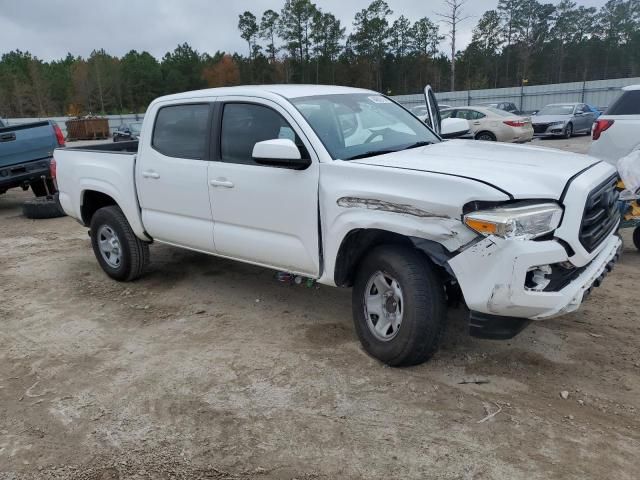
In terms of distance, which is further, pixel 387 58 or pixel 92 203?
pixel 387 58

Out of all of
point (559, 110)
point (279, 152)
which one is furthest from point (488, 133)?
point (279, 152)

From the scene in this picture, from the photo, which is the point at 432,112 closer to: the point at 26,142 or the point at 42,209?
the point at 42,209

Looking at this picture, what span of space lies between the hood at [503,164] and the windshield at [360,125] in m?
0.20

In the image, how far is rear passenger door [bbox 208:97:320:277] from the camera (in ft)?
12.7

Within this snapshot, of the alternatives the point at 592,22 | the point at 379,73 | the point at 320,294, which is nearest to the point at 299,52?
the point at 379,73

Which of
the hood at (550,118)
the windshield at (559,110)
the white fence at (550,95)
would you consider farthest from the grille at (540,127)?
the white fence at (550,95)

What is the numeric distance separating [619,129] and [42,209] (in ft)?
29.3

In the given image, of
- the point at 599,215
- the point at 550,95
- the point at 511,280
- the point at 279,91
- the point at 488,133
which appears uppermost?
the point at 279,91

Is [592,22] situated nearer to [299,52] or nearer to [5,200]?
[299,52]

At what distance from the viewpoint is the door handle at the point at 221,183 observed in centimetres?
432

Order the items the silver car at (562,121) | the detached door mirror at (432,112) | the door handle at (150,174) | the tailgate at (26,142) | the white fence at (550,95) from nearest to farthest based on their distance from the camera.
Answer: the door handle at (150,174) → the detached door mirror at (432,112) → the tailgate at (26,142) → the silver car at (562,121) → the white fence at (550,95)

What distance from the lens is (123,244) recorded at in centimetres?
552

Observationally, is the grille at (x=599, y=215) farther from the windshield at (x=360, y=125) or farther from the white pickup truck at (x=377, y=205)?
the windshield at (x=360, y=125)

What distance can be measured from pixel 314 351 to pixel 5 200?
1089cm
